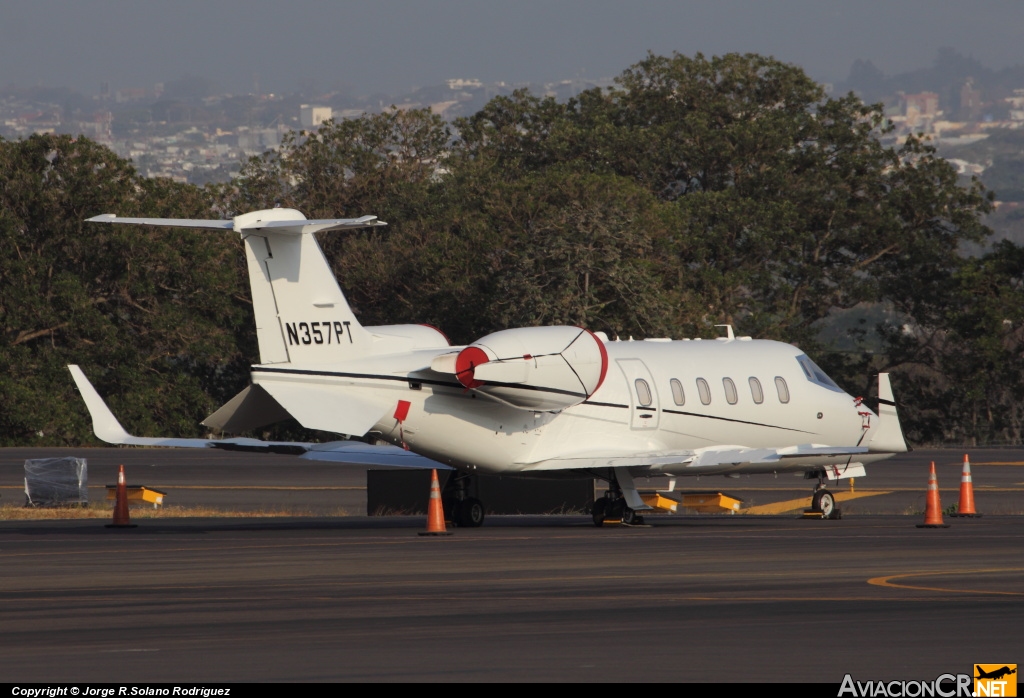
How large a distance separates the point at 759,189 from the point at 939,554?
6113cm

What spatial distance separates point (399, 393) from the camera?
2511 cm

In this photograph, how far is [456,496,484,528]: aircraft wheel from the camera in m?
27.7

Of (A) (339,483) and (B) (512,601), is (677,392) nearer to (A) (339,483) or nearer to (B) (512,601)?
(B) (512,601)

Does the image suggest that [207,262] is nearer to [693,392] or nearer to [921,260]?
[921,260]

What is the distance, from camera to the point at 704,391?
28.8 metres

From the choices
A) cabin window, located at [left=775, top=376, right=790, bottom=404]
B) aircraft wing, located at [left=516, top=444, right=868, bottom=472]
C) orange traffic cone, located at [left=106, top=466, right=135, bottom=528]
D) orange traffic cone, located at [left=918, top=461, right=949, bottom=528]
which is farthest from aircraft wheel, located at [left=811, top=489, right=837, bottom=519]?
orange traffic cone, located at [left=106, top=466, right=135, bottom=528]

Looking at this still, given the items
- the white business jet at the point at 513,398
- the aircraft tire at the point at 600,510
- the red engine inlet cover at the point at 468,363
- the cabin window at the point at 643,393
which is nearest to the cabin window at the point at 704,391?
the white business jet at the point at 513,398

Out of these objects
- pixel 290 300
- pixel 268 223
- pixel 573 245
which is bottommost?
pixel 290 300

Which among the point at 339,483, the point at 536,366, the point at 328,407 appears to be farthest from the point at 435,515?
the point at 339,483

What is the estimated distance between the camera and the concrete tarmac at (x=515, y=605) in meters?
11.2

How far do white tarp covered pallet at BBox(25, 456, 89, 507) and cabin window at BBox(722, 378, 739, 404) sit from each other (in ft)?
47.7

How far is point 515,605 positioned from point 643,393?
13.1 meters

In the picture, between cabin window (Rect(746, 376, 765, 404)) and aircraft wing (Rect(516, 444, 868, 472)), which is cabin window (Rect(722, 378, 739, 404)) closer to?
cabin window (Rect(746, 376, 765, 404))

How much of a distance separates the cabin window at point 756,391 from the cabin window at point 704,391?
100 centimetres
